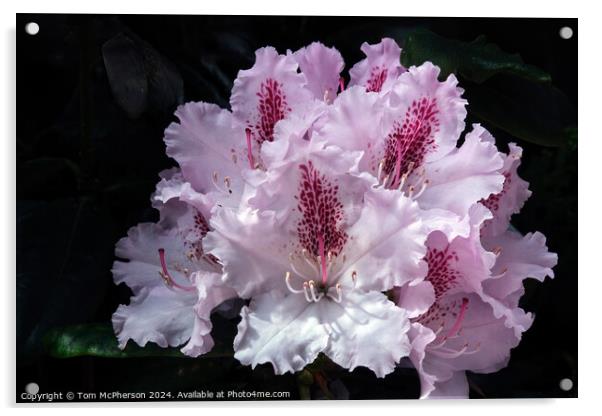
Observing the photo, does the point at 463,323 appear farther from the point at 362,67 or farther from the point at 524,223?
the point at 362,67

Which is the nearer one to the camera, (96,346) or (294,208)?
(294,208)

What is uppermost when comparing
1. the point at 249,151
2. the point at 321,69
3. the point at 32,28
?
the point at 32,28

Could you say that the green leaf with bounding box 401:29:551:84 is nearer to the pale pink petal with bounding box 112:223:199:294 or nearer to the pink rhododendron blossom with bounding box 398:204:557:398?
the pink rhododendron blossom with bounding box 398:204:557:398

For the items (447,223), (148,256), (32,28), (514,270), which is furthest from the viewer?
(32,28)

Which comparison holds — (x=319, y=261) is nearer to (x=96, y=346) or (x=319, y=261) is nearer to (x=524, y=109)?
(x=96, y=346)

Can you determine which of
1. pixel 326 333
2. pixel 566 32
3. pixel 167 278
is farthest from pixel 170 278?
pixel 566 32

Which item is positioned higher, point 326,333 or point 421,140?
point 421,140

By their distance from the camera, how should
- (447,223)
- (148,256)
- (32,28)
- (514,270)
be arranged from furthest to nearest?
(32,28) < (148,256) < (514,270) < (447,223)
